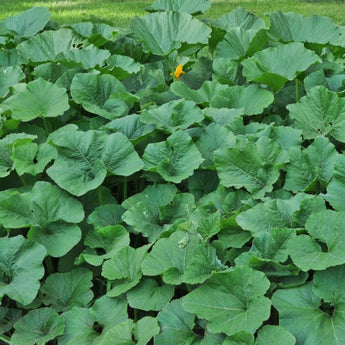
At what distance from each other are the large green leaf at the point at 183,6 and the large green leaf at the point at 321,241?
77.0 inches

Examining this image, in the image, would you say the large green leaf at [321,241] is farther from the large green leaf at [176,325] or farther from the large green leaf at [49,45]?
the large green leaf at [49,45]

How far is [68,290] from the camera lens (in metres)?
2.05

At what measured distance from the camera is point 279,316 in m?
1.69

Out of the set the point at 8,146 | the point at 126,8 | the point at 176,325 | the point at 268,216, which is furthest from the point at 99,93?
the point at 126,8

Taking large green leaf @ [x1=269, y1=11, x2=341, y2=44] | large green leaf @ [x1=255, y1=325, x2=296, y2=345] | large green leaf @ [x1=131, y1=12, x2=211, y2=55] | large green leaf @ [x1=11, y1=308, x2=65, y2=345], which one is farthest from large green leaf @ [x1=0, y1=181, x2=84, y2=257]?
large green leaf @ [x1=269, y1=11, x2=341, y2=44]

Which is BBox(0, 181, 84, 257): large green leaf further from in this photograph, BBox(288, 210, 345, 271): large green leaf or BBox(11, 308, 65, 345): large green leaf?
BBox(288, 210, 345, 271): large green leaf

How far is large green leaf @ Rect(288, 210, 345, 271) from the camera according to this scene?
171 cm

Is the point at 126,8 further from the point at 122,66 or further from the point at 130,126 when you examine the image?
the point at 130,126

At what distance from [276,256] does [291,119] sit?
39.1 inches

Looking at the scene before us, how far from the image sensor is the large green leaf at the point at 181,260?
179 cm

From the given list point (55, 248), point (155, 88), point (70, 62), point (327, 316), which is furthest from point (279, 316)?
point (70, 62)

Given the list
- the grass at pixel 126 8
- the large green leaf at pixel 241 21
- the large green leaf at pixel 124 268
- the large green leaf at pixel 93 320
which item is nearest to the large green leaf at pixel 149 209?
the large green leaf at pixel 124 268

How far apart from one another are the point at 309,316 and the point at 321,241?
0.23 meters

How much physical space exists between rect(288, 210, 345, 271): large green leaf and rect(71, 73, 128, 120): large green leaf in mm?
1067
